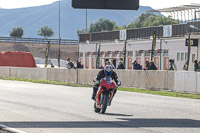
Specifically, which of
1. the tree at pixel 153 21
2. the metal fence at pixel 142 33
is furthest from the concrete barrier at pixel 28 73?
the tree at pixel 153 21

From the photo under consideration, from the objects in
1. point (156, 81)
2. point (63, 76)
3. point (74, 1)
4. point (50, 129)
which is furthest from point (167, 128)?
point (63, 76)

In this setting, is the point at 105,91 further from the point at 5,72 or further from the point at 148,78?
the point at 5,72

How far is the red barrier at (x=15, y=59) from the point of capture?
57625 mm

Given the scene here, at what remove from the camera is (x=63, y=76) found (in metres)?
35.3

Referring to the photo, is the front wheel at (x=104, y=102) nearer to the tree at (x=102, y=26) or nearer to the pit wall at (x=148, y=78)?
the pit wall at (x=148, y=78)

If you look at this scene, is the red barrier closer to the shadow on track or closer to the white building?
the white building

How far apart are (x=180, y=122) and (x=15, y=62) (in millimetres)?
48460

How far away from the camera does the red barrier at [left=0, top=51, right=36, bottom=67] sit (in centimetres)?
5762

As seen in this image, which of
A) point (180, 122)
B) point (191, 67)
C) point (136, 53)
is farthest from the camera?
point (136, 53)

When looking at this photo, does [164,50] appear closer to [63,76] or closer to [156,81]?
[63,76]

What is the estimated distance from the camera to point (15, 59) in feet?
192

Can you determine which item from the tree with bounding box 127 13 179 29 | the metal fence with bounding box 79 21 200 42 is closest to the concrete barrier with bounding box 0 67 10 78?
the metal fence with bounding box 79 21 200 42

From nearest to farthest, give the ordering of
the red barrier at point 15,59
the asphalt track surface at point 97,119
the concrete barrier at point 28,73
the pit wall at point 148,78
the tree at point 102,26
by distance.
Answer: the asphalt track surface at point 97,119
the pit wall at point 148,78
the concrete barrier at point 28,73
the red barrier at point 15,59
the tree at point 102,26

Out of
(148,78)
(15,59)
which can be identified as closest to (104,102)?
(148,78)
